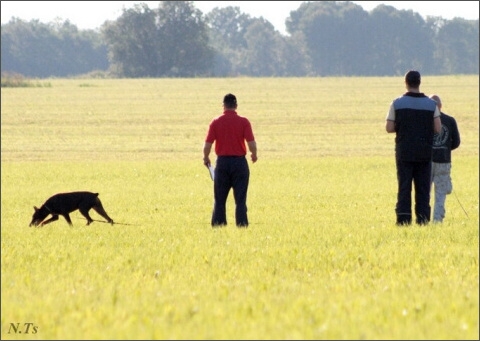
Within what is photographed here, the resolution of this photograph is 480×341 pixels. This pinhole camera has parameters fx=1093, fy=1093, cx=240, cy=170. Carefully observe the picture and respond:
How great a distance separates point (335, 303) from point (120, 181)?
1869 centimetres

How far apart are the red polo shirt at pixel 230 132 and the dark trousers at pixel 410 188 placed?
6.13 feet

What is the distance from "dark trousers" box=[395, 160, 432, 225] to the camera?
1277 centimetres

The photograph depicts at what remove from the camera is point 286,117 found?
50250 mm

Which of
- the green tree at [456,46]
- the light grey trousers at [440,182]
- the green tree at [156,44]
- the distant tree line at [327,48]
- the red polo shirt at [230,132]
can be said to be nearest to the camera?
the red polo shirt at [230,132]

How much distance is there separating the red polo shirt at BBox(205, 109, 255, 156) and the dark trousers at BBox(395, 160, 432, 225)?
1.87 meters

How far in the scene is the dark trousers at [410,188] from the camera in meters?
12.8

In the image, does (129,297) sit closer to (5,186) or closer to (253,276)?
(253,276)

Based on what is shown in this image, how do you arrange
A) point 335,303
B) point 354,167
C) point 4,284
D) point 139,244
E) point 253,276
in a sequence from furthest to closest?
point 354,167 → point 139,244 → point 253,276 → point 4,284 → point 335,303

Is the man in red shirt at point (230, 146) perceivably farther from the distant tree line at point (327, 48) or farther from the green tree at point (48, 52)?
the green tree at point (48, 52)

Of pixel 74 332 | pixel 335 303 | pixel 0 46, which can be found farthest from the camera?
pixel 0 46

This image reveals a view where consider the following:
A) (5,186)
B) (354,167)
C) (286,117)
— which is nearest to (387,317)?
(5,186)

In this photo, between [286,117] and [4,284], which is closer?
[4,284]

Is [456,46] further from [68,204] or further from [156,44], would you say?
[68,204]

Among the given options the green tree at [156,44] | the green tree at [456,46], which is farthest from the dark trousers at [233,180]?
the green tree at [456,46]
